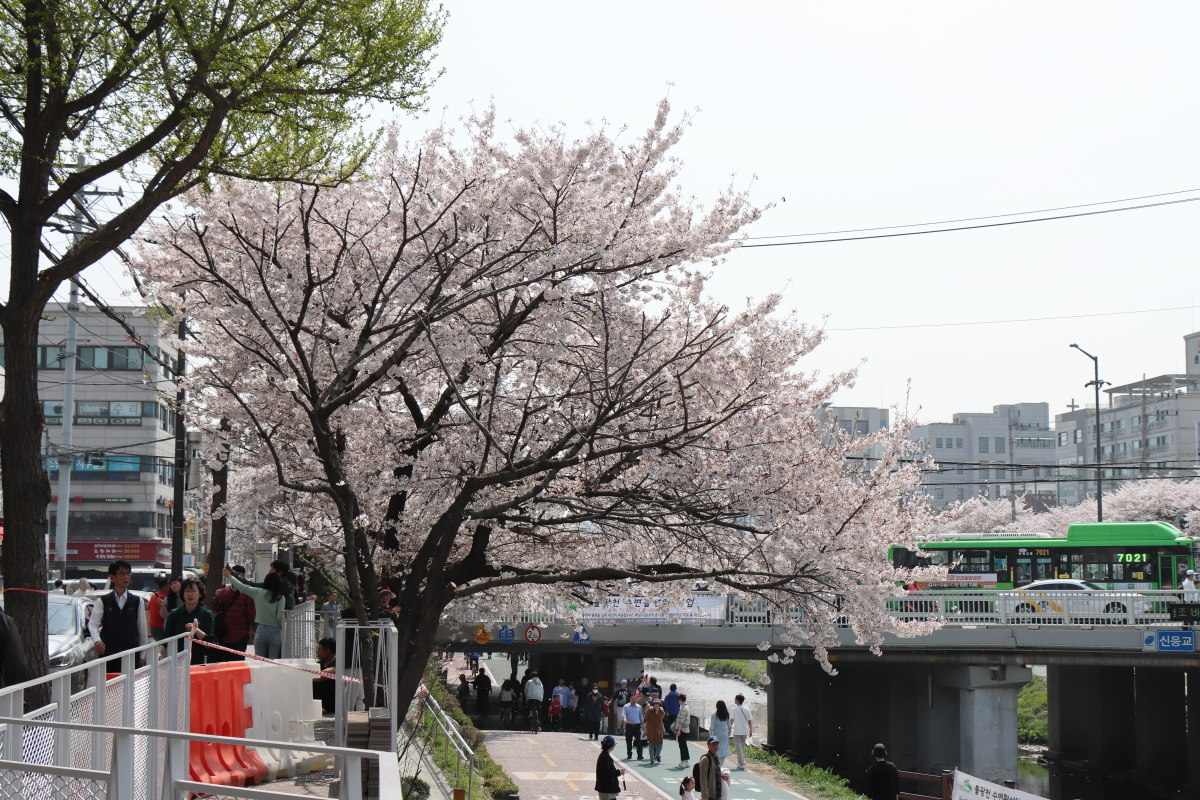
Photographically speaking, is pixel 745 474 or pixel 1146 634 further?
pixel 1146 634

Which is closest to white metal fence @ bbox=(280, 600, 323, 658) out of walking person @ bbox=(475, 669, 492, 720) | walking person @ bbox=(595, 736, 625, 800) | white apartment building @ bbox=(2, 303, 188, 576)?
walking person @ bbox=(595, 736, 625, 800)

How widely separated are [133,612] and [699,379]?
21.9 ft

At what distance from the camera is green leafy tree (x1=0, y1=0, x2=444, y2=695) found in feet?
29.3

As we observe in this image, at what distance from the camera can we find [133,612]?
1050 centimetres

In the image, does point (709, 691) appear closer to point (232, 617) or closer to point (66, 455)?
point (66, 455)

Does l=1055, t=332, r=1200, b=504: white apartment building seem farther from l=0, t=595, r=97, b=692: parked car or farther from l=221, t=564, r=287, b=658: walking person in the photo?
l=0, t=595, r=97, b=692: parked car

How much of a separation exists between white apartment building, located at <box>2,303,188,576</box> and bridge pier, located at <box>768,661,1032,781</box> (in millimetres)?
36301

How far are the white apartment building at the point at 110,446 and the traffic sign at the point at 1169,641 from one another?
47.3m

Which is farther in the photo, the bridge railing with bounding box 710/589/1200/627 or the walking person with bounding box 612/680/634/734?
the walking person with bounding box 612/680/634/734

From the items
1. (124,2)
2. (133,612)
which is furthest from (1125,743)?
(124,2)

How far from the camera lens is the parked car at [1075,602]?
3005cm

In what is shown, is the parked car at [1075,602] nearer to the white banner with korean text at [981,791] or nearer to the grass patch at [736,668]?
the white banner with korean text at [981,791]

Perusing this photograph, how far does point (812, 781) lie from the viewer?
25578 mm

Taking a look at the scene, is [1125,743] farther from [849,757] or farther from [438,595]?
[438,595]
